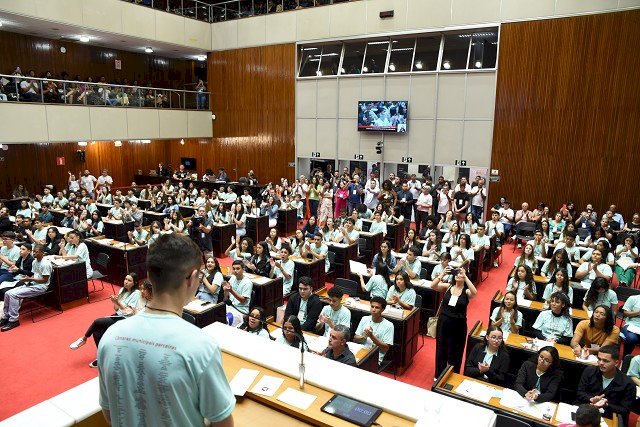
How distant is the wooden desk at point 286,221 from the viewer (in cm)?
1501

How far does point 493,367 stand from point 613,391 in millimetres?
1273

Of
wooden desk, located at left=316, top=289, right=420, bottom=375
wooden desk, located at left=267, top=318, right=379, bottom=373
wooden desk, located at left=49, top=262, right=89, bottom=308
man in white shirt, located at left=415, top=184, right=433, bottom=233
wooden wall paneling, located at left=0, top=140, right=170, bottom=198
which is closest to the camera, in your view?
wooden desk, located at left=267, top=318, right=379, bottom=373

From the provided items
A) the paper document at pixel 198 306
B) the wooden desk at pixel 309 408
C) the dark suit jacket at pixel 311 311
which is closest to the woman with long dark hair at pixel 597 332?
the dark suit jacket at pixel 311 311

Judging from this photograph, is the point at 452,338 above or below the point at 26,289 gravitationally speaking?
above

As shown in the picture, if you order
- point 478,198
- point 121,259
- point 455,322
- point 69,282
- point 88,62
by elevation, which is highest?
point 88,62

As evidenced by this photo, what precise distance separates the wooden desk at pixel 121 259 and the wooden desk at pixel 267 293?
11.5 ft

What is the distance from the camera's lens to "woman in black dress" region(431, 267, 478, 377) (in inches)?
248

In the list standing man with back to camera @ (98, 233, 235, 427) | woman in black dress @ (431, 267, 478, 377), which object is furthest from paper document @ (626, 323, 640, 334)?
standing man with back to camera @ (98, 233, 235, 427)

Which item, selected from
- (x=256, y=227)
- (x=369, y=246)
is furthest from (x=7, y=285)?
(x=369, y=246)

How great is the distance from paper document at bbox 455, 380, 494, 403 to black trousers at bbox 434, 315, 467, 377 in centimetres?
107

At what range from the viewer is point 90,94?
17562 mm

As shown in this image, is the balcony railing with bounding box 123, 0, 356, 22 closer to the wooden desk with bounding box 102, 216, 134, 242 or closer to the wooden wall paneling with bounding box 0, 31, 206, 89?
the wooden wall paneling with bounding box 0, 31, 206, 89

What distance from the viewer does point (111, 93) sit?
60.1 ft

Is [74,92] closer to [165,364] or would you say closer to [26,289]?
[26,289]
